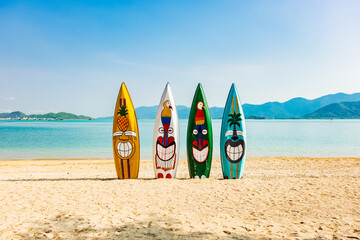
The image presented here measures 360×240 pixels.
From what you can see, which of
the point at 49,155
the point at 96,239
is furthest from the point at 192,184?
the point at 49,155

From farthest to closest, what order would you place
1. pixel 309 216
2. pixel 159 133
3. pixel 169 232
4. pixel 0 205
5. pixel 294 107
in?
pixel 294 107 < pixel 159 133 < pixel 0 205 < pixel 309 216 < pixel 169 232

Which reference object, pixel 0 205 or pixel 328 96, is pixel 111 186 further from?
pixel 328 96

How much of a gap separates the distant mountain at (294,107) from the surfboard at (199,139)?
16843 centimetres

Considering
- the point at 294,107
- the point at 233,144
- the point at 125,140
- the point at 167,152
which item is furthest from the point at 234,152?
the point at 294,107

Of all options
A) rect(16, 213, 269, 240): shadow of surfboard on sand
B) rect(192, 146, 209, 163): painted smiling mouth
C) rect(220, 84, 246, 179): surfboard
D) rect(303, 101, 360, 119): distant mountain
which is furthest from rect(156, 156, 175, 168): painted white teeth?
rect(303, 101, 360, 119): distant mountain

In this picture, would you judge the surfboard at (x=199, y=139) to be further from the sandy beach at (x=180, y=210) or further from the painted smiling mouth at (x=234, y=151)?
the sandy beach at (x=180, y=210)

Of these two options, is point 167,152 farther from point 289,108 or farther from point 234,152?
point 289,108

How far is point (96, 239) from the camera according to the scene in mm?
3258

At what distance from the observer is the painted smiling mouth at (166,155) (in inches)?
273

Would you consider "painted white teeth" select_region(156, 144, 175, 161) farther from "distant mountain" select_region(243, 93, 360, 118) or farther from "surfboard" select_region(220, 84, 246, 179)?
"distant mountain" select_region(243, 93, 360, 118)

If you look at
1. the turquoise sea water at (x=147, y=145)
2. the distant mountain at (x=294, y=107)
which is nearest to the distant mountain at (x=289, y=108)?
the distant mountain at (x=294, y=107)

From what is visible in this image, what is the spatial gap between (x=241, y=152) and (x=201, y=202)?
258 centimetres

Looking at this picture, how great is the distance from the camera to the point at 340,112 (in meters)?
126

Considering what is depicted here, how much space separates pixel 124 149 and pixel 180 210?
304 centimetres
